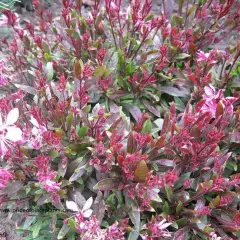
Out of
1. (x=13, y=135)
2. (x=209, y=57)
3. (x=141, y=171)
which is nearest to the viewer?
(x=13, y=135)

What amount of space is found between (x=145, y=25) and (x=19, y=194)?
130 cm

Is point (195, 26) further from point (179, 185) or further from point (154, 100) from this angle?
point (179, 185)

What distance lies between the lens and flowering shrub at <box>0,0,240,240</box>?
173 centimetres

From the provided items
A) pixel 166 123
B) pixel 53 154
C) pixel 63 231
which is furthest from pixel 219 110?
pixel 63 231

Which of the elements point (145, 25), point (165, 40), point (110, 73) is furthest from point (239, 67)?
point (110, 73)

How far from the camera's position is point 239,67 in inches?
100

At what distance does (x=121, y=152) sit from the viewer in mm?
1860

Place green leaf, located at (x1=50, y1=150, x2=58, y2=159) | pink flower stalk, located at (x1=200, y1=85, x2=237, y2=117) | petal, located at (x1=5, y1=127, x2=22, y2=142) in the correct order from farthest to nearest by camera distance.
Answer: pink flower stalk, located at (x1=200, y1=85, x2=237, y2=117), green leaf, located at (x1=50, y1=150, x2=58, y2=159), petal, located at (x1=5, y1=127, x2=22, y2=142)

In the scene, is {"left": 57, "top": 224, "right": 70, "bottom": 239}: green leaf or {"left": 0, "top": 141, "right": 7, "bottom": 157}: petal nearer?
{"left": 0, "top": 141, "right": 7, "bottom": 157}: petal

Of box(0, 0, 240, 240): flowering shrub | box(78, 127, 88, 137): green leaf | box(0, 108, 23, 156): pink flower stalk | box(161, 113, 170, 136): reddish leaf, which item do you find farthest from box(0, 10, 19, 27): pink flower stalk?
box(161, 113, 170, 136): reddish leaf

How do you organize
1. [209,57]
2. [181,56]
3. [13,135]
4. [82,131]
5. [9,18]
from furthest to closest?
[181,56] → [9,18] → [209,57] → [82,131] → [13,135]

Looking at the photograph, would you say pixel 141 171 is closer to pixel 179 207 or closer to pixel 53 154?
pixel 179 207

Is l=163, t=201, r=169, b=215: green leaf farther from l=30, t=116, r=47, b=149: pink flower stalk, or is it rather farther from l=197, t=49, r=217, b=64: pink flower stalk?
l=197, t=49, r=217, b=64: pink flower stalk

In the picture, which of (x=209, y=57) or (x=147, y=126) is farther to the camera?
(x=209, y=57)
